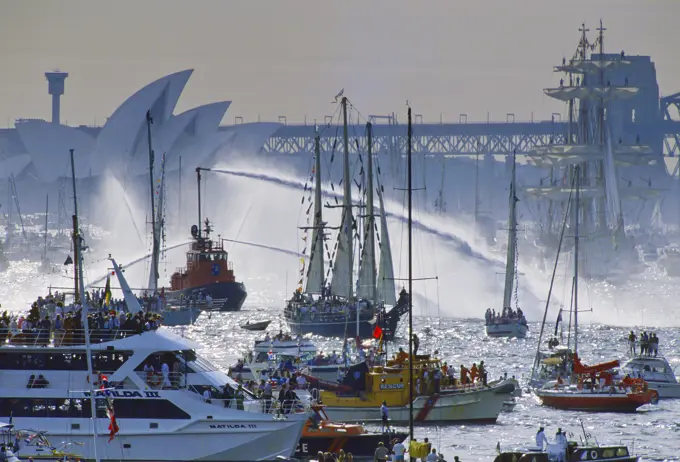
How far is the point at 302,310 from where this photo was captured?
244ft

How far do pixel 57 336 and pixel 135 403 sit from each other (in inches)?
88.9

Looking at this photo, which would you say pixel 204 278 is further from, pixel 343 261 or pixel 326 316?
pixel 343 261

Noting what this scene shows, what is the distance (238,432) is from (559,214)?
452ft

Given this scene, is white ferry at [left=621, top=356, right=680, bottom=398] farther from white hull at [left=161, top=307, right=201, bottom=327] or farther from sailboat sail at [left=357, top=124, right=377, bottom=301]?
white hull at [left=161, top=307, right=201, bottom=327]

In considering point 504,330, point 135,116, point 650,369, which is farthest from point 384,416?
point 135,116

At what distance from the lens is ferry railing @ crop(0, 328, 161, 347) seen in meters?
33.3

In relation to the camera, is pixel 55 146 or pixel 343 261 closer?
pixel 343 261

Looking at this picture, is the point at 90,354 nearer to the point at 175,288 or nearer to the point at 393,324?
the point at 393,324

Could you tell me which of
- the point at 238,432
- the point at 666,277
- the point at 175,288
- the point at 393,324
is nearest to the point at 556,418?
the point at 238,432

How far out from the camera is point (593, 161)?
165250 millimetres

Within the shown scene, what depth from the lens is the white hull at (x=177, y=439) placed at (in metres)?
32.3

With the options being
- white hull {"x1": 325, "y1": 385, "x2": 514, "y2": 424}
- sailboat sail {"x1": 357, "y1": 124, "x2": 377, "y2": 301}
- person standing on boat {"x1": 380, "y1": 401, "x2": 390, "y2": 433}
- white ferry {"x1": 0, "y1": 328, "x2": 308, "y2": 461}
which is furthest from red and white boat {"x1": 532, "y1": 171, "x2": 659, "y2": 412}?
sailboat sail {"x1": 357, "y1": 124, "x2": 377, "y2": 301}

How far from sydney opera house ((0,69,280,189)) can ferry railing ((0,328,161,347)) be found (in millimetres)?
99266

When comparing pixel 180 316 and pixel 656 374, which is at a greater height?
pixel 180 316
